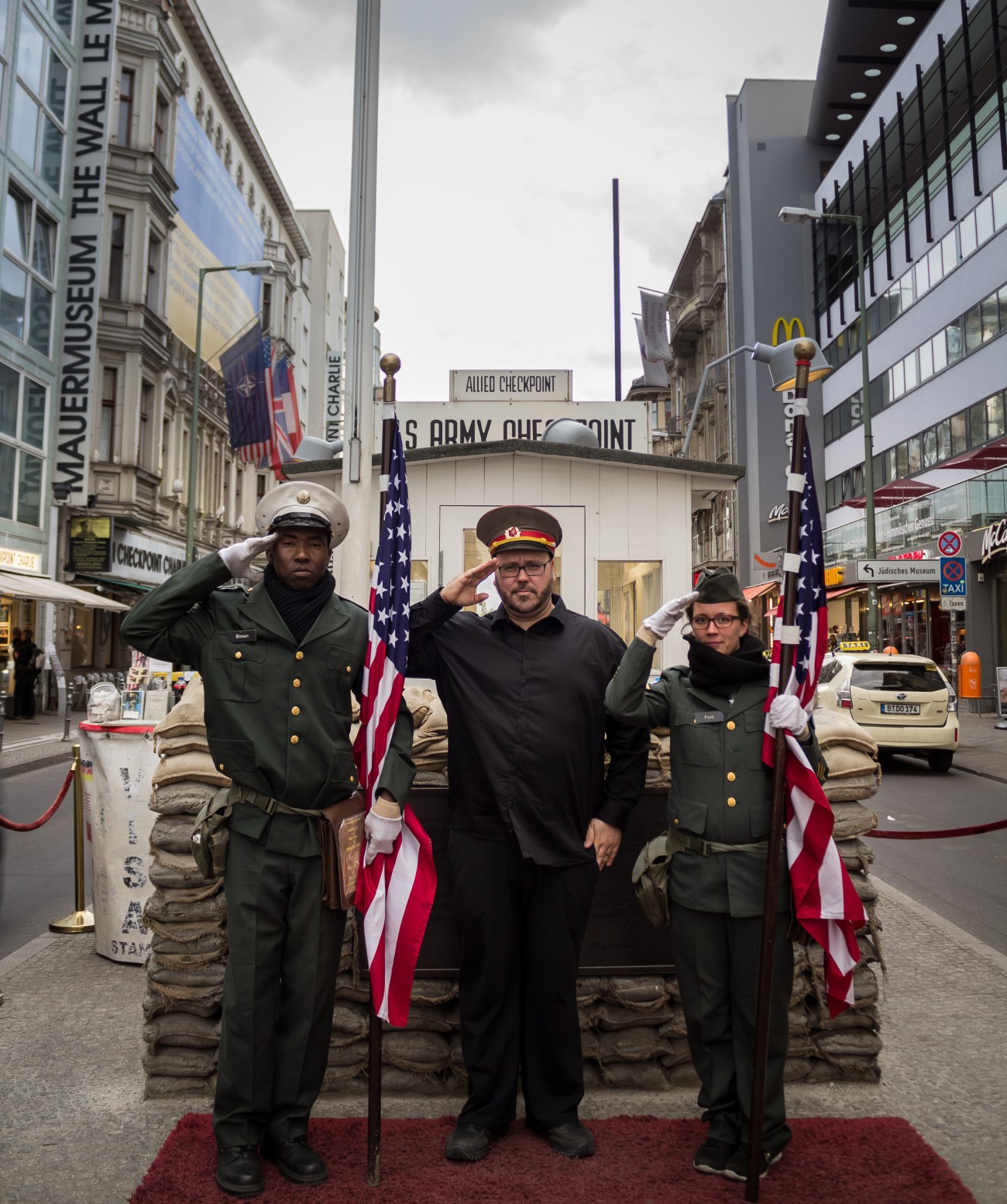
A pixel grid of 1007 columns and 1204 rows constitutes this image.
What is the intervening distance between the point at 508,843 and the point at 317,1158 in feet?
3.82

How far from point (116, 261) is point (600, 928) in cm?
3076

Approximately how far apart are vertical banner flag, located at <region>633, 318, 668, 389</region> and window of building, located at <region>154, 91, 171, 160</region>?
1695 centimetres

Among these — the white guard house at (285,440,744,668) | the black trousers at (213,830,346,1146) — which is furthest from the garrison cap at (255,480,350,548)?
the white guard house at (285,440,744,668)

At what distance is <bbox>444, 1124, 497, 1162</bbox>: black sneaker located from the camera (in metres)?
3.54

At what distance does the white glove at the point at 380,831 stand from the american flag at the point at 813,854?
1266 mm

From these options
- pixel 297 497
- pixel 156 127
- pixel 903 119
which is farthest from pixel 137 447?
pixel 297 497

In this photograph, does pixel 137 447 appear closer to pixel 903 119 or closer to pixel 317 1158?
pixel 903 119

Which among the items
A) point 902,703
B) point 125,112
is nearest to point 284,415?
point 125,112

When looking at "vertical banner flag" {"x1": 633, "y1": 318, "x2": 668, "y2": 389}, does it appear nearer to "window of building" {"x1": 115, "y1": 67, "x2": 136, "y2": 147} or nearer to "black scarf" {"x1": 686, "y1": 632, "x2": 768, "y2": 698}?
"window of building" {"x1": 115, "y1": 67, "x2": 136, "y2": 147}

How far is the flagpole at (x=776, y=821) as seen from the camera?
3312mm

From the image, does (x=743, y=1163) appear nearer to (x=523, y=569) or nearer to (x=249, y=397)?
(x=523, y=569)

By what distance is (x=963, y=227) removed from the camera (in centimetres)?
2880

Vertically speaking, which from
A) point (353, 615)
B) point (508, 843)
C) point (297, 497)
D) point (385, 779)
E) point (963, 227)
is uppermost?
point (963, 227)

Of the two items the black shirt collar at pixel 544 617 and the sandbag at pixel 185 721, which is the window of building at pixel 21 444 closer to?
the sandbag at pixel 185 721
